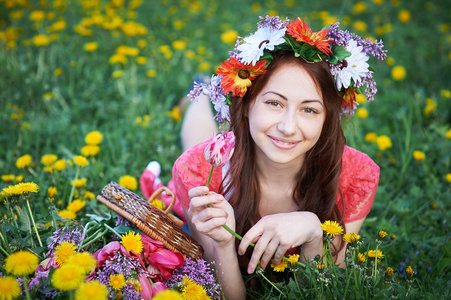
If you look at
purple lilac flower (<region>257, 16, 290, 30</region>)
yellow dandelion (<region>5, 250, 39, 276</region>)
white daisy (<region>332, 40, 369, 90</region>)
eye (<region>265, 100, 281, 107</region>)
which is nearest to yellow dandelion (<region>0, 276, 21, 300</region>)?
yellow dandelion (<region>5, 250, 39, 276</region>)

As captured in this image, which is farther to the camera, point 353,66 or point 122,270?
point 353,66

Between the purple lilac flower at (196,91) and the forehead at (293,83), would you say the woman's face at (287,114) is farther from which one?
the purple lilac flower at (196,91)

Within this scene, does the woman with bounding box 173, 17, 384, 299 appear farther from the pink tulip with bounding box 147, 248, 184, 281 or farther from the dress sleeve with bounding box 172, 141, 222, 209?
the pink tulip with bounding box 147, 248, 184, 281

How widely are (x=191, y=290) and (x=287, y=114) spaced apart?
2.41 ft

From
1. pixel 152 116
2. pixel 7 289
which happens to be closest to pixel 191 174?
pixel 7 289

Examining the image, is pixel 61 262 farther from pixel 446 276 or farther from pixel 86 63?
pixel 86 63

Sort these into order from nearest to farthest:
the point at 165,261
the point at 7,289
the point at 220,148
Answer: the point at 7,289 < the point at 220,148 < the point at 165,261

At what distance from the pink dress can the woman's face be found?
0.34 m

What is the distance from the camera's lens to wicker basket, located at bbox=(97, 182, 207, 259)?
1591 millimetres

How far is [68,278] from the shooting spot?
3.58 feet

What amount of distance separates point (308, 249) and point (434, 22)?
14.1 feet

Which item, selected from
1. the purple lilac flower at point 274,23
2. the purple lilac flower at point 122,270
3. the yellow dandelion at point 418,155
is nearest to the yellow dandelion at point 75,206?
the purple lilac flower at point 122,270

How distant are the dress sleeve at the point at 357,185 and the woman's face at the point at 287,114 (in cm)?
37

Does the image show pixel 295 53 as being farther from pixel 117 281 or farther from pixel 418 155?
pixel 418 155
